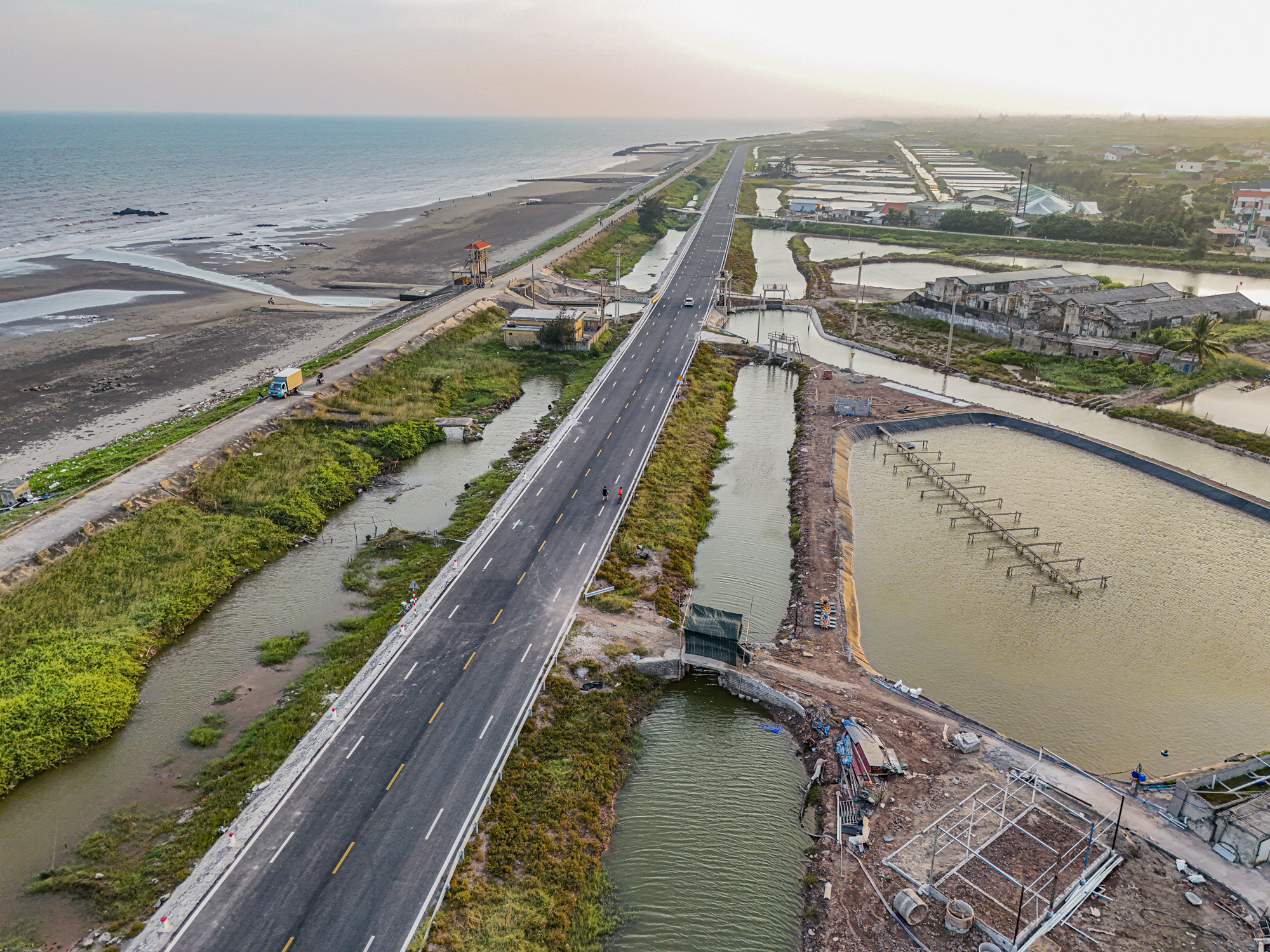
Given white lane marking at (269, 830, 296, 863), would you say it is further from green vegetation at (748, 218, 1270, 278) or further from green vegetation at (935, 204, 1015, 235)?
green vegetation at (935, 204, 1015, 235)

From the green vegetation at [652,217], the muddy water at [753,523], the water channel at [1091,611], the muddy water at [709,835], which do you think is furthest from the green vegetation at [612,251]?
the muddy water at [709,835]

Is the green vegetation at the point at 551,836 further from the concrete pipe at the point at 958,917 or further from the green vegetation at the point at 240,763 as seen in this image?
the concrete pipe at the point at 958,917

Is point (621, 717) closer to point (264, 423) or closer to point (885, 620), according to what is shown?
point (885, 620)

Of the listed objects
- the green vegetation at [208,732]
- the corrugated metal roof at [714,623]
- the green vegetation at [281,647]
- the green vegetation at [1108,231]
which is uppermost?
the green vegetation at [1108,231]

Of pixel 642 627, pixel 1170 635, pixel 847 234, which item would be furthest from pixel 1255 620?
pixel 847 234

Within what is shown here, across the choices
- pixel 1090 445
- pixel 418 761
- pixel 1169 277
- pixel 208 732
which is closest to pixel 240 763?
pixel 208 732

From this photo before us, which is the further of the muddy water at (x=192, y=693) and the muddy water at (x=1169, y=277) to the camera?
the muddy water at (x=1169, y=277)

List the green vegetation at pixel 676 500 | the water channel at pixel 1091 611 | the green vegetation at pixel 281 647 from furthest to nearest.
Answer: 1. the green vegetation at pixel 676 500
2. the green vegetation at pixel 281 647
3. the water channel at pixel 1091 611
